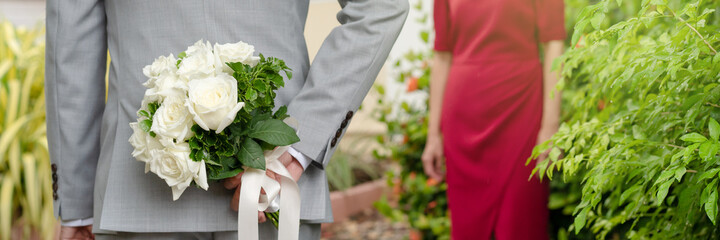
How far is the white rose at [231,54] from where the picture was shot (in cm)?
118

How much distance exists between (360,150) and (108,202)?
11.9ft

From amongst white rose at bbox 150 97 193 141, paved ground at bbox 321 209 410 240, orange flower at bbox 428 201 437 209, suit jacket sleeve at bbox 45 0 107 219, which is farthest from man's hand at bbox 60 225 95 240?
paved ground at bbox 321 209 410 240

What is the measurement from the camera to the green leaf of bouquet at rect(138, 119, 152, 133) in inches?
46.5

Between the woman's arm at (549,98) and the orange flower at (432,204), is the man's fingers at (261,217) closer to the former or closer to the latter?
the woman's arm at (549,98)

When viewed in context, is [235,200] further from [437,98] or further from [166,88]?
[437,98]

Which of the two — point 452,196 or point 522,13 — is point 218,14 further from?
point 452,196

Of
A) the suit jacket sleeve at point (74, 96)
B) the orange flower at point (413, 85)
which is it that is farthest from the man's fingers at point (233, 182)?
the orange flower at point (413, 85)

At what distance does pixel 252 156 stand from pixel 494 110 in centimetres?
99

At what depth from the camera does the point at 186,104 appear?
3.69 ft

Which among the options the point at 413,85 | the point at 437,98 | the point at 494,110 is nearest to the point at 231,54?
the point at 494,110

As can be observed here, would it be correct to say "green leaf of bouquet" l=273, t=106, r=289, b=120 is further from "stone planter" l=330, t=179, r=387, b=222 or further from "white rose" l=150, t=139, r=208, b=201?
"stone planter" l=330, t=179, r=387, b=222

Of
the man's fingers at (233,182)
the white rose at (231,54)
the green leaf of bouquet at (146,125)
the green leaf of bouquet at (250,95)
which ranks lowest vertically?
the man's fingers at (233,182)

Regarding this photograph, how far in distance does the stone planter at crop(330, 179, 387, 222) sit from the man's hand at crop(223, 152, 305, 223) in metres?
3.02

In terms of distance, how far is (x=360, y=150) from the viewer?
488 centimetres
